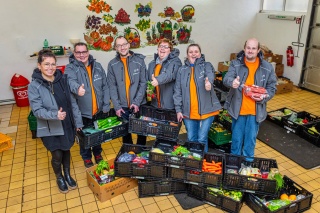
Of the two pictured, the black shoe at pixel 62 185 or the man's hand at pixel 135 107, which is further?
the man's hand at pixel 135 107

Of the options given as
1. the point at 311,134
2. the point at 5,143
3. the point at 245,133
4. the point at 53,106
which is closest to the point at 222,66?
the point at 311,134

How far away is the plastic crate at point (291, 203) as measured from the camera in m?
3.04

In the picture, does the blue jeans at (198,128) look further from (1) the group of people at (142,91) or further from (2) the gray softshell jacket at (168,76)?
(2) the gray softshell jacket at (168,76)

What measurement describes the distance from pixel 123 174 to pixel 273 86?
83.4 inches

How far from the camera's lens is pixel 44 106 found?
305 centimetres

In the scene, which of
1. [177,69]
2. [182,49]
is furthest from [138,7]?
[177,69]

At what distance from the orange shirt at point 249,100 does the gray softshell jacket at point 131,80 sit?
1.29 metres

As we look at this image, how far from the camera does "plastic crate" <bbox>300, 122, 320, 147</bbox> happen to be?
4551 millimetres

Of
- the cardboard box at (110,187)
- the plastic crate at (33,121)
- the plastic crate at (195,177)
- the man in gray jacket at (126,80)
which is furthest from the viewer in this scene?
the plastic crate at (33,121)

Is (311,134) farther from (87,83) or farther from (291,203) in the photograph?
(87,83)

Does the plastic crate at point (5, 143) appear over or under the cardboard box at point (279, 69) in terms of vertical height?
under

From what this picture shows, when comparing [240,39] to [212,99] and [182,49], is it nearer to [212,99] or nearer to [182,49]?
[182,49]

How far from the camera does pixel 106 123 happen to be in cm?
374

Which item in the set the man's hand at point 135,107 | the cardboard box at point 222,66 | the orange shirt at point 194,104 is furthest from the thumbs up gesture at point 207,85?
the cardboard box at point 222,66
